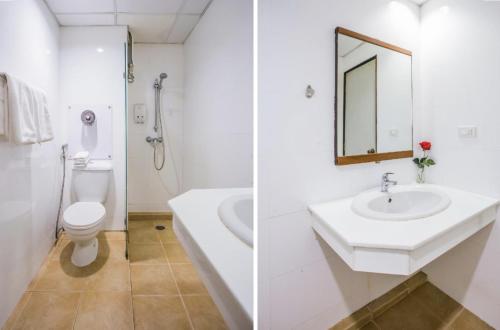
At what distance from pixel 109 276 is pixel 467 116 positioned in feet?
5.90

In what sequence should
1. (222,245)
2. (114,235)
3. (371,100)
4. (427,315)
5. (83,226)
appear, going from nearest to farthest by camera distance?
1. (222,245)
2. (83,226)
3. (114,235)
4. (371,100)
5. (427,315)

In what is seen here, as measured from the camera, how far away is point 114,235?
0.95 metres

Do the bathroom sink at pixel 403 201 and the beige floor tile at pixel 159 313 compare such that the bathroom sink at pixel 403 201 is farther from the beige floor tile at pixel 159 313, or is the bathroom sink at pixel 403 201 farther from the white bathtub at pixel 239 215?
the beige floor tile at pixel 159 313

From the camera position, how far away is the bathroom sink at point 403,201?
1003 mm

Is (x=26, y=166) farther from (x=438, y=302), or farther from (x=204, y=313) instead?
(x=438, y=302)

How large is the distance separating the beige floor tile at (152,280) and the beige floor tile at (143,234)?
0.09 metres

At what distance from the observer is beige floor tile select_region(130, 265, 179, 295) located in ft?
2.63

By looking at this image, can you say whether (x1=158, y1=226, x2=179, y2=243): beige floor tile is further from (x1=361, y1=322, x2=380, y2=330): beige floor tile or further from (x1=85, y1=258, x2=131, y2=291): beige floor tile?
(x1=361, y1=322, x2=380, y2=330): beige floor tile

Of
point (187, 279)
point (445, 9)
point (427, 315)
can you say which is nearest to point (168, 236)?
point (187, 279)

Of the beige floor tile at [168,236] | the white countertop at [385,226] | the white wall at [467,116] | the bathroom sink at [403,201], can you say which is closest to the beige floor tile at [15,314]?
the beige floor tile at [168,236]

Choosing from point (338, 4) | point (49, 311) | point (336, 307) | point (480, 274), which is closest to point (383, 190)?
point (336, 307)

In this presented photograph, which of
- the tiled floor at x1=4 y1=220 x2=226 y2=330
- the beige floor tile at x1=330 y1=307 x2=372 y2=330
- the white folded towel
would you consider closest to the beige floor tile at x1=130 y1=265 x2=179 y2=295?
the tiled floor at x1=4 y1=220 x2=226 y2=330

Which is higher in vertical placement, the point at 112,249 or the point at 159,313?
the point at 112,249

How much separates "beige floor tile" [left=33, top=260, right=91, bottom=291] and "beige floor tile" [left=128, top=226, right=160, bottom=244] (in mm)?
166
